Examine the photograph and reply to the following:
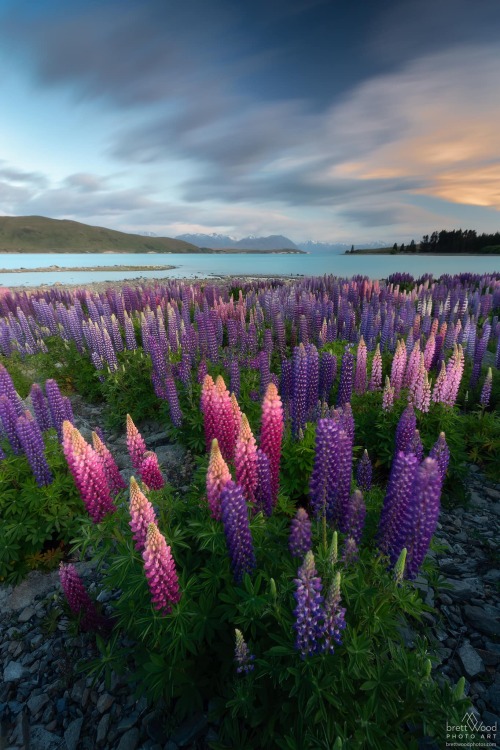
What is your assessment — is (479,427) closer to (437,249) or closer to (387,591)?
(387,591)

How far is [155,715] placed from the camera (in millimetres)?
3422

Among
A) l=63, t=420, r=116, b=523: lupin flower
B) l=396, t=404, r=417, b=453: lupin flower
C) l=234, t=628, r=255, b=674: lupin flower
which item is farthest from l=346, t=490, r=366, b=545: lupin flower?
l=63, t=420, r=116, b=523: lupin flower

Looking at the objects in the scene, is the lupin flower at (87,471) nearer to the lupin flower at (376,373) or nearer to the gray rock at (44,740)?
the gray rock at (44,740)

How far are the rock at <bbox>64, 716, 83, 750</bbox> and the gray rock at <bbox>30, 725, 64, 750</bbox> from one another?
0.19ft

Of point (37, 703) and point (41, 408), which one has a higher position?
point (41, 408)

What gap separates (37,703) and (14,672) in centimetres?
54

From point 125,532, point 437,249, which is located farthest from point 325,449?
point 437,249

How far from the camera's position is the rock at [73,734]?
3.37m

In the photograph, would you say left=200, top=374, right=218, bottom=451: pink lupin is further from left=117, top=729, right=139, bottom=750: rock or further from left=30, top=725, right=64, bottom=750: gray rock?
left=30, top=725, right=64, bottom=750: gray rock

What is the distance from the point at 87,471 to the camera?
Result: 364cm

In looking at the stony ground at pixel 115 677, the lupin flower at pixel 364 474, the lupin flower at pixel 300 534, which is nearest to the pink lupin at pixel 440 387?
the stony ground at pixel 115 677

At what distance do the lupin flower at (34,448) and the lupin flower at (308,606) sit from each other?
423 cm

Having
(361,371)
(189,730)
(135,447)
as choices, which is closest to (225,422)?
(135,447)

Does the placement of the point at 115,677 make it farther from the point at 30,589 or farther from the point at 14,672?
the point at 30,589
